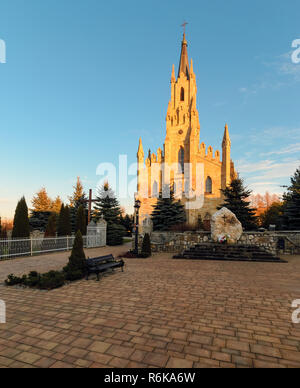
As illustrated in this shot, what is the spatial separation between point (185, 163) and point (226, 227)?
78.7ft

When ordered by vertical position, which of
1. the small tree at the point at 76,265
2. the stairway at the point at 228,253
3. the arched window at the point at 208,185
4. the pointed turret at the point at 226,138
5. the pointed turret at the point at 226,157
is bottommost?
the stairway at the point at 228,253

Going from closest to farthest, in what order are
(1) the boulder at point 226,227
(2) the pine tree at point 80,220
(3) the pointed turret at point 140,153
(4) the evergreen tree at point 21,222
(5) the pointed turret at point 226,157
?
(1) the boulder at point 226,227 → (4) the evergreen tree at point 21,222 → (2) the pine tree at point 80,220 → (5) the pointed turret at point 226,157 → (3) the pointed turret at point 140,153

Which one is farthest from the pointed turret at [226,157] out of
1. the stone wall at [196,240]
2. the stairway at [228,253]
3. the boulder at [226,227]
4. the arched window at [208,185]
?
the stairway at [228,253]

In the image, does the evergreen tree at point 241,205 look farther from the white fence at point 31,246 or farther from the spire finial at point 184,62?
the spire finial at point 184,62

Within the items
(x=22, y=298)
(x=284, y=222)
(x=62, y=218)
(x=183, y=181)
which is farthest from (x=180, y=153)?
(x=22, y=298)

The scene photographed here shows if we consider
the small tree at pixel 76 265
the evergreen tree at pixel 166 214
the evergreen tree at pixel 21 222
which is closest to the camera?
the small tree at pixel 76 265

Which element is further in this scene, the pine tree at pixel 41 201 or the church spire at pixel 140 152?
the church spire at pixel 140 152

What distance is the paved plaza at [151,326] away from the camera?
3.08 m

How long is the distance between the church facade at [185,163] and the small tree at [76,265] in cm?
2676

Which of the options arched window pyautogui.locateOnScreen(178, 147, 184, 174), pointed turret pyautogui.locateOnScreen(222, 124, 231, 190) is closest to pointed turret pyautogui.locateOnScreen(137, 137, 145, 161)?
arched window pyautogui.locateOnScreen(178, 147, 184, 174)

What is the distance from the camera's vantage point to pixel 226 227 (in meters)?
14.9

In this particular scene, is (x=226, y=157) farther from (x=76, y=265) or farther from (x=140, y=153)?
(x=76, y=265)
